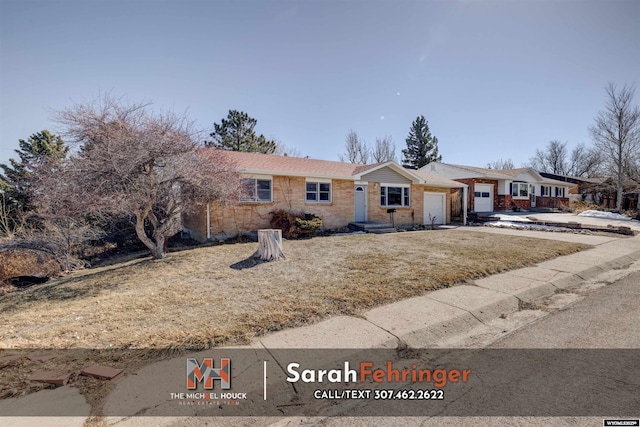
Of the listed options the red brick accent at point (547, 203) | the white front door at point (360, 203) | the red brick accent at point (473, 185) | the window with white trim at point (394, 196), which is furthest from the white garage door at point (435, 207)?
the red brick accent at point (547, 203)

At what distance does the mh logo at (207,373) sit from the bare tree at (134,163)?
592 centimetres

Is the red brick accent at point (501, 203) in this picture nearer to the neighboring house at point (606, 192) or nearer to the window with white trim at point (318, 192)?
the neighboring house at point (606, 192)

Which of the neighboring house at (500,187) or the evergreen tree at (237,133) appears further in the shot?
the evergreen tree at (237,133)

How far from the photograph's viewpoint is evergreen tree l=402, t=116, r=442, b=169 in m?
38.7

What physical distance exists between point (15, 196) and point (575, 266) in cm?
2432

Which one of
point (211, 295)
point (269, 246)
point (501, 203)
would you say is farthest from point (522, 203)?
point (211, 295)

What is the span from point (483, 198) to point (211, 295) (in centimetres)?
2667

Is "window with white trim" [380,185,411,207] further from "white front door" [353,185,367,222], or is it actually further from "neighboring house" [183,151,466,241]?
"white front door" [353,185,367,222]

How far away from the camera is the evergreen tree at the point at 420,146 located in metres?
38.7

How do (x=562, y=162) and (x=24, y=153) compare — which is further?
(x=562, y=162)

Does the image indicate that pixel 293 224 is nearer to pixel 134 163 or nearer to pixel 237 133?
pixel 134 163

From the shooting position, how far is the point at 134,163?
7.54 m

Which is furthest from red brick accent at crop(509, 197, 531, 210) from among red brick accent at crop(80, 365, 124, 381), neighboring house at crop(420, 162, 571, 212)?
red brick accent at crop(80, 365, 124, 381)

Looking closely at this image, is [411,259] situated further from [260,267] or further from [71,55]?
[71,55]
